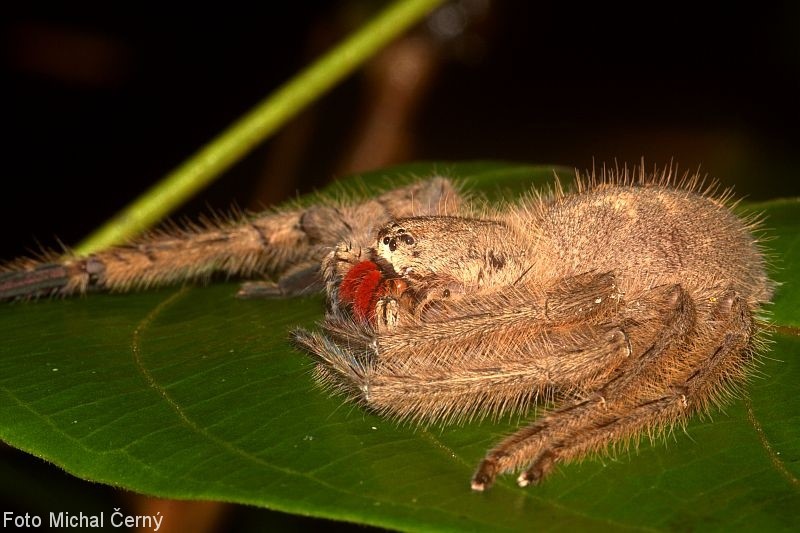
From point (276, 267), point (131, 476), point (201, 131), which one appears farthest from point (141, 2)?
point (131, 476)

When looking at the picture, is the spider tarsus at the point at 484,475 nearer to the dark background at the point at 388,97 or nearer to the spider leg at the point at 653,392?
the spider leg at the point at 653,392

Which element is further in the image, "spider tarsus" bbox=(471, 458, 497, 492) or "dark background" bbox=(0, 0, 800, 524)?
"dark background" bbox=(0, 0, 800, 524)

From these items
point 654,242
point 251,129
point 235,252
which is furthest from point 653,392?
point 251,129

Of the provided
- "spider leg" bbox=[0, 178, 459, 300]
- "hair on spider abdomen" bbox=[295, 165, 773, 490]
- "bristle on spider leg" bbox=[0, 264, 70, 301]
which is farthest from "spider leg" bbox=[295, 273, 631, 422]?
"bristle on spider leg" bbox=[0, 264, 70, 301]

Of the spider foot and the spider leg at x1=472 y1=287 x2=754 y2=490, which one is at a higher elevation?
the spider leg at x1=472 y1=287 x2=754 y2=490

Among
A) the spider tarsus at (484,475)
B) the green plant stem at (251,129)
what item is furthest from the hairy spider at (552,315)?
the green plant stem at (251,129)

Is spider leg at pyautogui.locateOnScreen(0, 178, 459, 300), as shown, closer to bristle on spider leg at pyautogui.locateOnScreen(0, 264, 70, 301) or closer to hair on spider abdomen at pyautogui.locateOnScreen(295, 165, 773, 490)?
bristle on spider leg at pyautogui.locateOnScreen(0, 264, 70, 301)

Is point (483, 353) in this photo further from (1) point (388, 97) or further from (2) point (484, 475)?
(1) point (388, 97)
